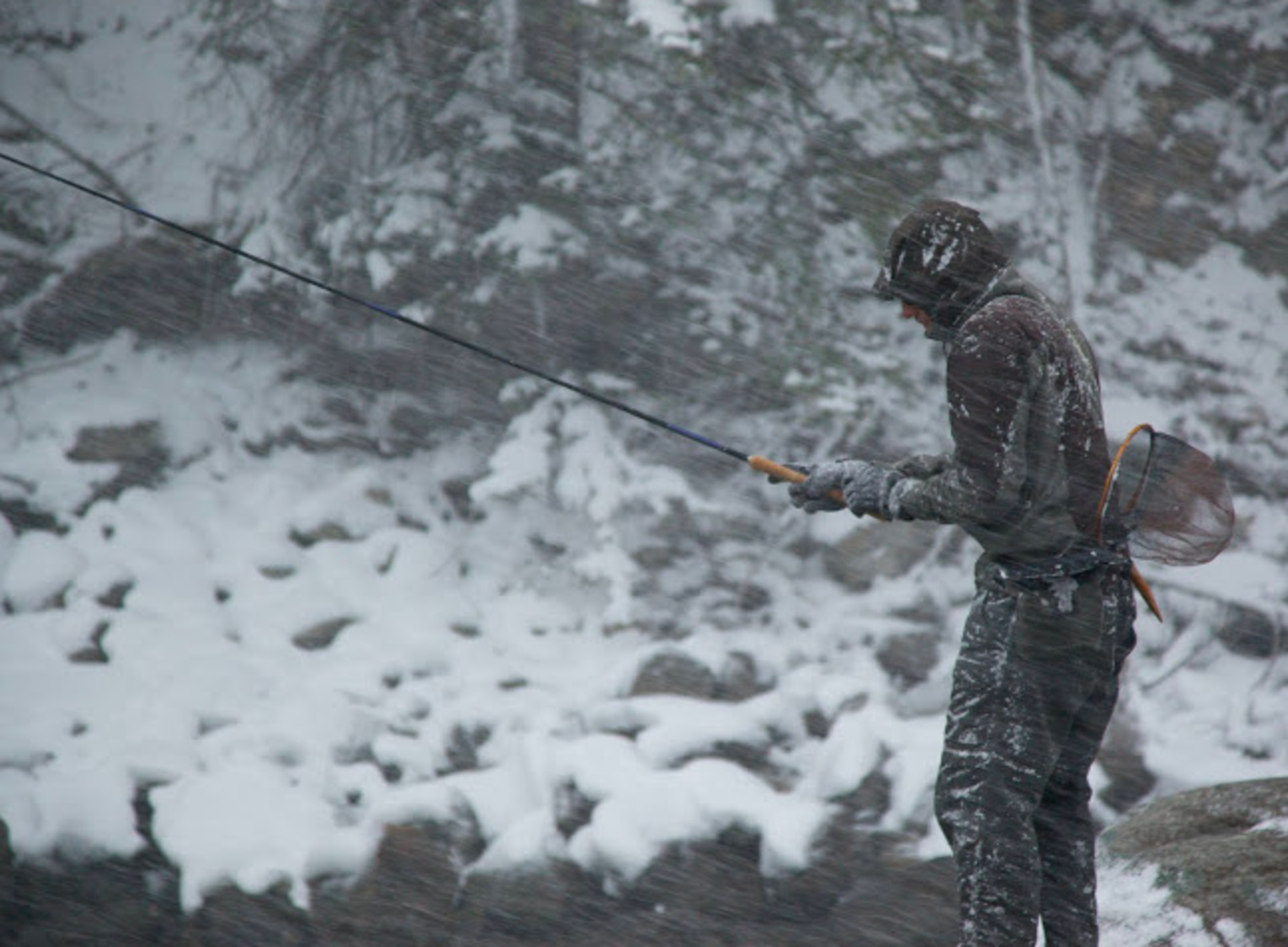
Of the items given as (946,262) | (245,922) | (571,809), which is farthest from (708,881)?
(946,262)

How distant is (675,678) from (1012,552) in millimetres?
3077

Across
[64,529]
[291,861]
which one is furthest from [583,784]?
[64,529]

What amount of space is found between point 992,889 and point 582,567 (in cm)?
390

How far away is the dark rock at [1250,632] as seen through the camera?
5680 millimetres

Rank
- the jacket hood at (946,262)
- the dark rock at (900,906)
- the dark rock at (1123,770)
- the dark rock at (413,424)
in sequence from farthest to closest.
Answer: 1. the dark rock at (413,424)
2. the dark rock at (1123,770)
3. the dark rock at (900,906)
4. the jacket hood at (946,262)

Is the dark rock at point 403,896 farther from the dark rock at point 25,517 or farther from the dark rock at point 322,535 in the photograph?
the dark rock at point 25,517

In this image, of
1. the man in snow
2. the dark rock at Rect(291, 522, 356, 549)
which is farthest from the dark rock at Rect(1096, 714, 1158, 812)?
the dark rock at Rect(291, 522, 356, 549)

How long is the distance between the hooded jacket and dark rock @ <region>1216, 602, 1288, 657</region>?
394 cm

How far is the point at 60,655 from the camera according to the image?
5.30 metres

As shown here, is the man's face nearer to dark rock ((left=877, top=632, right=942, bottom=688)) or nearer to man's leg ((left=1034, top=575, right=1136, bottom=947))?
man's leg ((left=1034, top=575, right=1136, bottom=947))

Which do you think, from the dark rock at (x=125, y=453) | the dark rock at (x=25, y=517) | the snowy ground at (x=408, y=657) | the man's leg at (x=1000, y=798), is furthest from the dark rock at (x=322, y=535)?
the man's leg at (x=1000, y=798)

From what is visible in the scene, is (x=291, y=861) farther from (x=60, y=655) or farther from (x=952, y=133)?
(x=952, y=133)

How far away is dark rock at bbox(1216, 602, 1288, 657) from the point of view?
568 cm

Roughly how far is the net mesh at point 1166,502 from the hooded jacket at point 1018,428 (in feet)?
0.20
